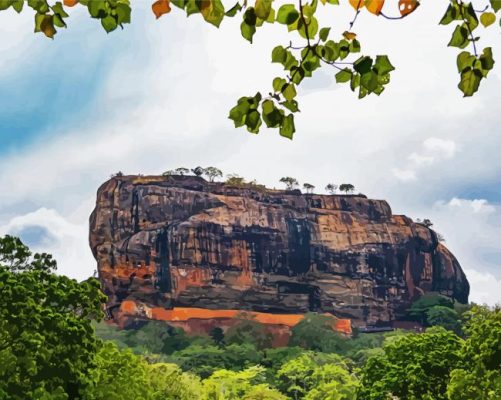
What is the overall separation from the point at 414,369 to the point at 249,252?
65281 millimetres

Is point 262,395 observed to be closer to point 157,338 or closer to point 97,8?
point 157,338

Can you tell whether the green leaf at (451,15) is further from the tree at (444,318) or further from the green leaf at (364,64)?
the tree at (444,318)

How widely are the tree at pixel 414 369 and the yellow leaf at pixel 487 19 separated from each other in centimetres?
2949

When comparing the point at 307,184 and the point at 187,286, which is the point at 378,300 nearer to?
the point at 307,184

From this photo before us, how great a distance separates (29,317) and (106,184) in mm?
78297

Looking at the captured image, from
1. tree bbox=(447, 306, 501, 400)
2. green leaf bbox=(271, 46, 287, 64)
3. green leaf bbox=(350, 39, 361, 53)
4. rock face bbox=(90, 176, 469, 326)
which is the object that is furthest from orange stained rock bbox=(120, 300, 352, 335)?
green leaf bbox=(271, 46, 287, 64)

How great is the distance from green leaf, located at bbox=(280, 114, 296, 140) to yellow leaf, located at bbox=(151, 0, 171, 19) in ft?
2.28

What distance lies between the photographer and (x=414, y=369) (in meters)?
32.7

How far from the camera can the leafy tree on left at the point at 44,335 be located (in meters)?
21.9

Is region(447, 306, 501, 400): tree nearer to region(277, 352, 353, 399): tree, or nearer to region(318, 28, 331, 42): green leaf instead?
region(277, 352, 353, 399): tree

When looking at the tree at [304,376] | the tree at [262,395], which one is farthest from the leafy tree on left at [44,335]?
the tree at [304,376]

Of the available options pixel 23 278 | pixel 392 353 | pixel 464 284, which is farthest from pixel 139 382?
pixel 464 284

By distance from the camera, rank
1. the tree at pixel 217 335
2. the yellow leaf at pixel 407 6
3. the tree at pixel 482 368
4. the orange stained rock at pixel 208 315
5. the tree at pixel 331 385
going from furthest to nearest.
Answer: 1. the orange stained rock at pixel 208 315
2. the tree at pixel 217 335
3. the tree at pixel 331 385
4. the tree at pixel 482 368
5. the yellow leaf at pixel 407 6

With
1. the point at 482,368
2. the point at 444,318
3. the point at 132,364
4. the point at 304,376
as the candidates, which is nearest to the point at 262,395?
the point at 304,376
